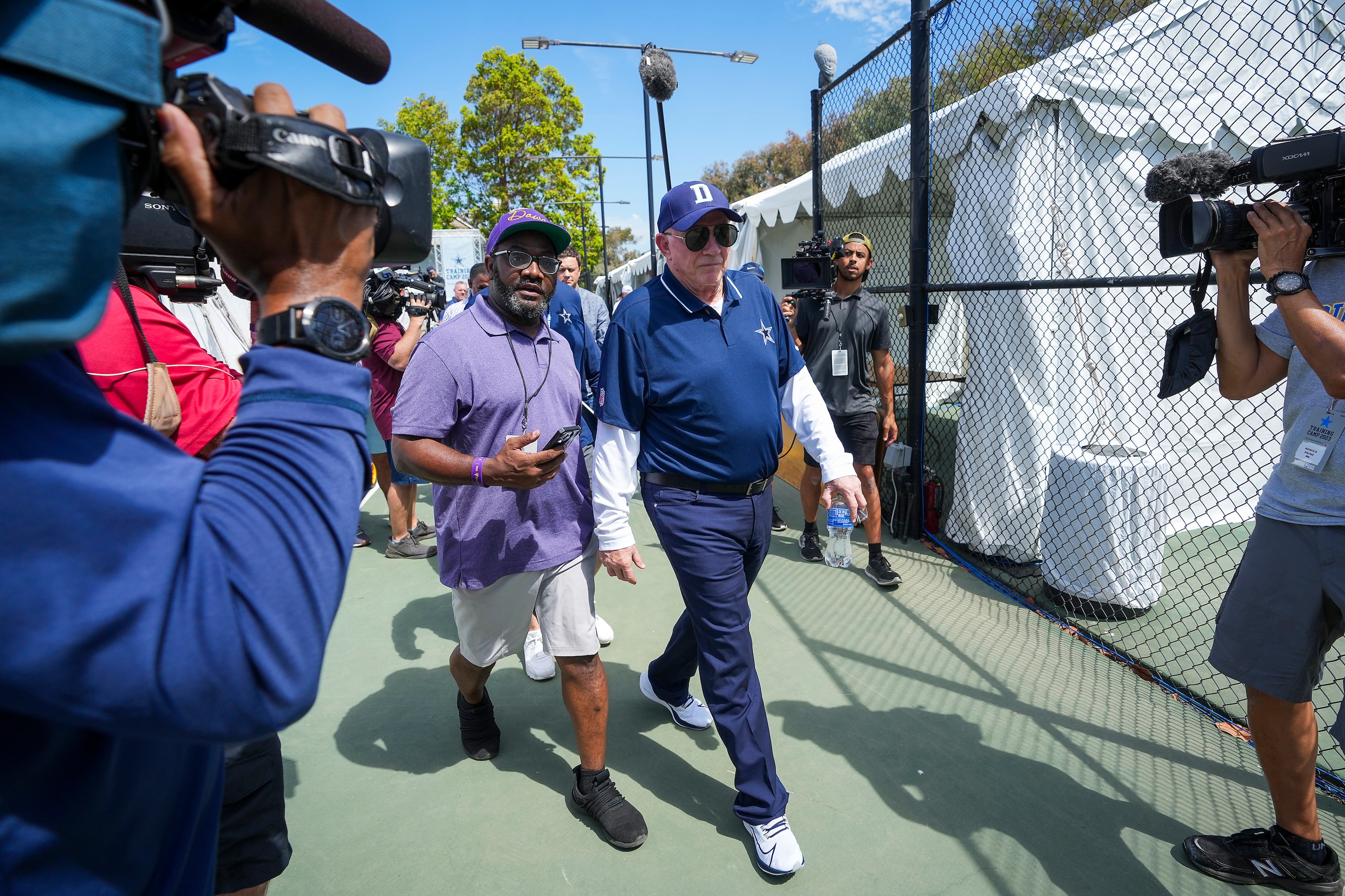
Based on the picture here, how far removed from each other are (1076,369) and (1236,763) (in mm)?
2595

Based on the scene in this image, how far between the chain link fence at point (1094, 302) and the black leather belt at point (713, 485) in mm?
2185

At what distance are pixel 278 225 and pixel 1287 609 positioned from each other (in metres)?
2.62

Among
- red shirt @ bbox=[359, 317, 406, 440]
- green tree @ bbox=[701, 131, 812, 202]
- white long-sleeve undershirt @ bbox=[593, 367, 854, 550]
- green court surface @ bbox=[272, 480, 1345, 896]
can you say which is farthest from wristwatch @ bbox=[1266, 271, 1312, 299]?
green tree @ bbox=[701, 131, 812, 202]

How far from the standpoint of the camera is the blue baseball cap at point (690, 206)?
262 cm


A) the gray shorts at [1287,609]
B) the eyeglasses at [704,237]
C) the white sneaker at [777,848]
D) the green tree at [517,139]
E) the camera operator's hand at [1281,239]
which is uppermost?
the green tree at [517,139]

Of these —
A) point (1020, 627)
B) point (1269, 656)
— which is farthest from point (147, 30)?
point (1020, 627)

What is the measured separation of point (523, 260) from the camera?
2707 millimetres

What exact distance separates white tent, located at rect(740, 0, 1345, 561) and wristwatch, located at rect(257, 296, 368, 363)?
→ 4.67 metres

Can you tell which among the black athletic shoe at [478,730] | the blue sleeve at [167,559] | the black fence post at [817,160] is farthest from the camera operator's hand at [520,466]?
the black fence post at [817,160]

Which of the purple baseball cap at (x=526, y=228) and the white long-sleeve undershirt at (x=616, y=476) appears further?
the purple baseball cap at (x=526, y=228)

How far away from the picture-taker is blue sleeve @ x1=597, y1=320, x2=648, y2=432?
2594mm

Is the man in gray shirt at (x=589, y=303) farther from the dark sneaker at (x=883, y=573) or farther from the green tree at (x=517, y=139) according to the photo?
the green tree at (x=517, y=139)

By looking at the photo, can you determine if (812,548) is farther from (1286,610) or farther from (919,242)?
(1286,610)

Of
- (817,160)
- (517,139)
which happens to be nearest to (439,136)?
→ (517,139)
